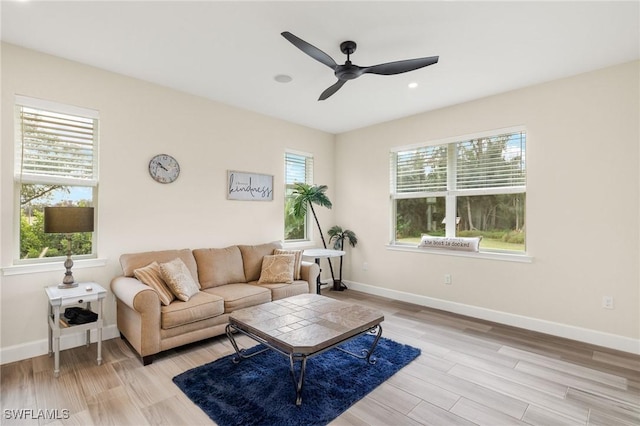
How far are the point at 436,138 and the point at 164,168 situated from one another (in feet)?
11.9

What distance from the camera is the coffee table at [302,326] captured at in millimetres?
2154

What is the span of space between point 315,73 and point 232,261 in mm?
2446

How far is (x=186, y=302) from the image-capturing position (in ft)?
9.98

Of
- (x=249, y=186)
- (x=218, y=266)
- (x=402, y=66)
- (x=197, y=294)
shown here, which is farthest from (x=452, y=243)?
(x=197, y=294)

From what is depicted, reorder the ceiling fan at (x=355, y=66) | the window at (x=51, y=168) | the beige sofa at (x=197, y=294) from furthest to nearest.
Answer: the window at (x=51, y=168) → the beige sofa at (x=197, y=294) → the ceiling fan at (x=355, y=66)

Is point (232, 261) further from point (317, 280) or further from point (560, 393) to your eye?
point (560, 393)

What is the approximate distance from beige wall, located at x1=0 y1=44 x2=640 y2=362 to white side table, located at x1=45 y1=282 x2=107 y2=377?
0.32 metres

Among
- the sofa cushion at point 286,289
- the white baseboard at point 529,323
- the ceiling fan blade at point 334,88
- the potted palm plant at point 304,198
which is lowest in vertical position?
the white baseboard at point 529,323

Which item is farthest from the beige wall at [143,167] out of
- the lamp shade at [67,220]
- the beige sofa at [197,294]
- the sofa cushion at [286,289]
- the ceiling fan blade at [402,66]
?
the ceiling fan blade at [402,66]

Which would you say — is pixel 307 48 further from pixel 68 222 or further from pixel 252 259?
pixel 252 259

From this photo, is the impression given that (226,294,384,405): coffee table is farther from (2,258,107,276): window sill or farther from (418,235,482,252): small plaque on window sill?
(418,235,482,252): small plaque on window sill

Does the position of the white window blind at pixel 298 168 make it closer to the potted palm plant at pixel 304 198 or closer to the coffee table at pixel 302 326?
the potted palm plant at pixel 304 198

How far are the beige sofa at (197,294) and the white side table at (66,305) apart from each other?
0.72ft

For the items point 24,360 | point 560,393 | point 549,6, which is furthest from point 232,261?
point 549,6
